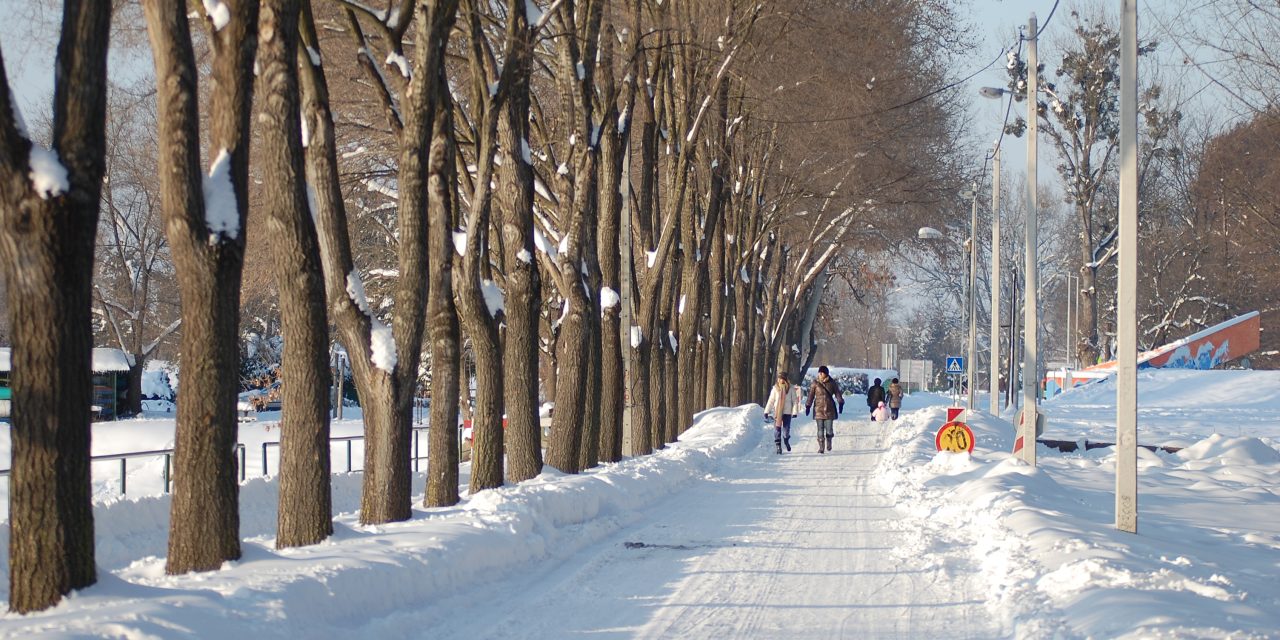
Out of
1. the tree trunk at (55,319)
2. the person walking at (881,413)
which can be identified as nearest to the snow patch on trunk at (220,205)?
the tree trunk at (55,319)

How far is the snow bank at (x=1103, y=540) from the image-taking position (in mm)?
8695

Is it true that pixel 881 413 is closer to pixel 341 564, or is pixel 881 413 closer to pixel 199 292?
pixel 341 564

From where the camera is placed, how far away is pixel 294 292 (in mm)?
11133

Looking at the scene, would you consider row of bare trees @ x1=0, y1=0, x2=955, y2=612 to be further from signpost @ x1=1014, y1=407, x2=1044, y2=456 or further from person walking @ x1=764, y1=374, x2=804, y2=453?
signpost @ x1=1014, y1=407, x2=1044, y2=456

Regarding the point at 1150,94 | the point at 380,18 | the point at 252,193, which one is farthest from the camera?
the point at 1150,94

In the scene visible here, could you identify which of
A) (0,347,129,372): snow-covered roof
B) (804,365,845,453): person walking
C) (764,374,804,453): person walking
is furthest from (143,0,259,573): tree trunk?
(0,347,129,372): snow-covered roof

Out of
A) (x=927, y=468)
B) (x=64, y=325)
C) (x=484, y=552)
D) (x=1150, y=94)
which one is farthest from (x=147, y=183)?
(x=1150, y=94)

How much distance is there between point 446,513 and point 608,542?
1719 millimetres

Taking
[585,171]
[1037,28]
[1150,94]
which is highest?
[1150,94]

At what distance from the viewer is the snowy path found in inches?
361

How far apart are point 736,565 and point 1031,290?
13.8 metres

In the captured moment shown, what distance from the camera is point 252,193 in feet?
74.1

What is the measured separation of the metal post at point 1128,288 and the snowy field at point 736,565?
0.52m

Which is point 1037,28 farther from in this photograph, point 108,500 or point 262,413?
point 262,413
